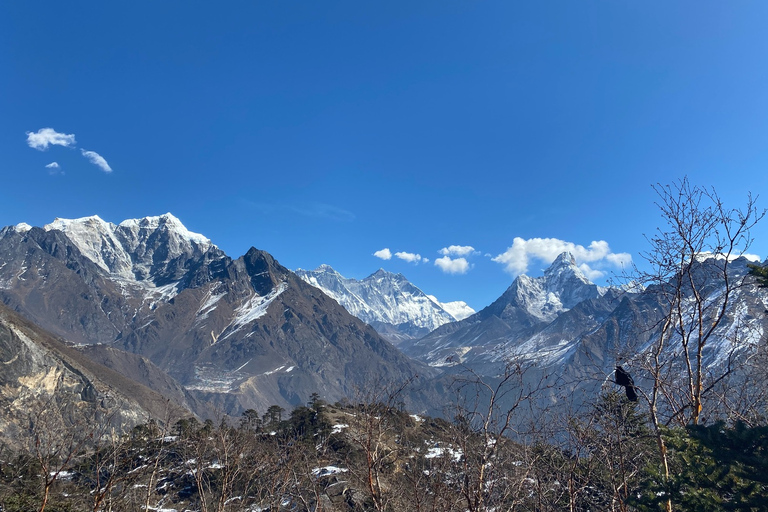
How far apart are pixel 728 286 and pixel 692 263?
856 millimetres

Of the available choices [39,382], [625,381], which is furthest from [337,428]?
[39,382]

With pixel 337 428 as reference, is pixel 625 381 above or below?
above

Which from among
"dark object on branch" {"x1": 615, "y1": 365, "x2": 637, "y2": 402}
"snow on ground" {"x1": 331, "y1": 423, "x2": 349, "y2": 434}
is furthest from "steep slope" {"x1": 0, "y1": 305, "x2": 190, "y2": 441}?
"dark object on branch" {"x1": 615, "y1": 365, "x2": 637, "y2": 402}

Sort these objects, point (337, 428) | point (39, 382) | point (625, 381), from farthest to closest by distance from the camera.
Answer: point (39, 382), point (337, 428), point (625, 381)

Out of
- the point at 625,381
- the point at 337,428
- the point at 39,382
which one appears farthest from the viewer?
the point at 39,382

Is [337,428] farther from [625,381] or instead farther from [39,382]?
[39,382]

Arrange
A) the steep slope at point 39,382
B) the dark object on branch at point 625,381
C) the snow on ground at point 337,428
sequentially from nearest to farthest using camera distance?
the dark object on branch at point 625,381
the snow on ground at point 337,428
the steep slope at point 39,382

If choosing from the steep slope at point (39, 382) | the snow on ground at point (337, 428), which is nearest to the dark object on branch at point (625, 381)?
the snow on ground at point (337, 428)

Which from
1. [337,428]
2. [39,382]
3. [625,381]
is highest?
[39,382]

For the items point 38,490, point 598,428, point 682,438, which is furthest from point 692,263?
point 38,490

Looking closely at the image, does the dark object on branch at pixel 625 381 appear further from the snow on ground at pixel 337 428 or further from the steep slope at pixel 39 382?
the steep slope at pixel 39 382

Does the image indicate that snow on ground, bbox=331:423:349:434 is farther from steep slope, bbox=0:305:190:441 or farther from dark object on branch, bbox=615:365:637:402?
steep slope, bbox=0:305:190:441

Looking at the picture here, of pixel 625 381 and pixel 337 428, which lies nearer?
pixel 625 381

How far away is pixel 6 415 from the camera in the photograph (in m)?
93.0
